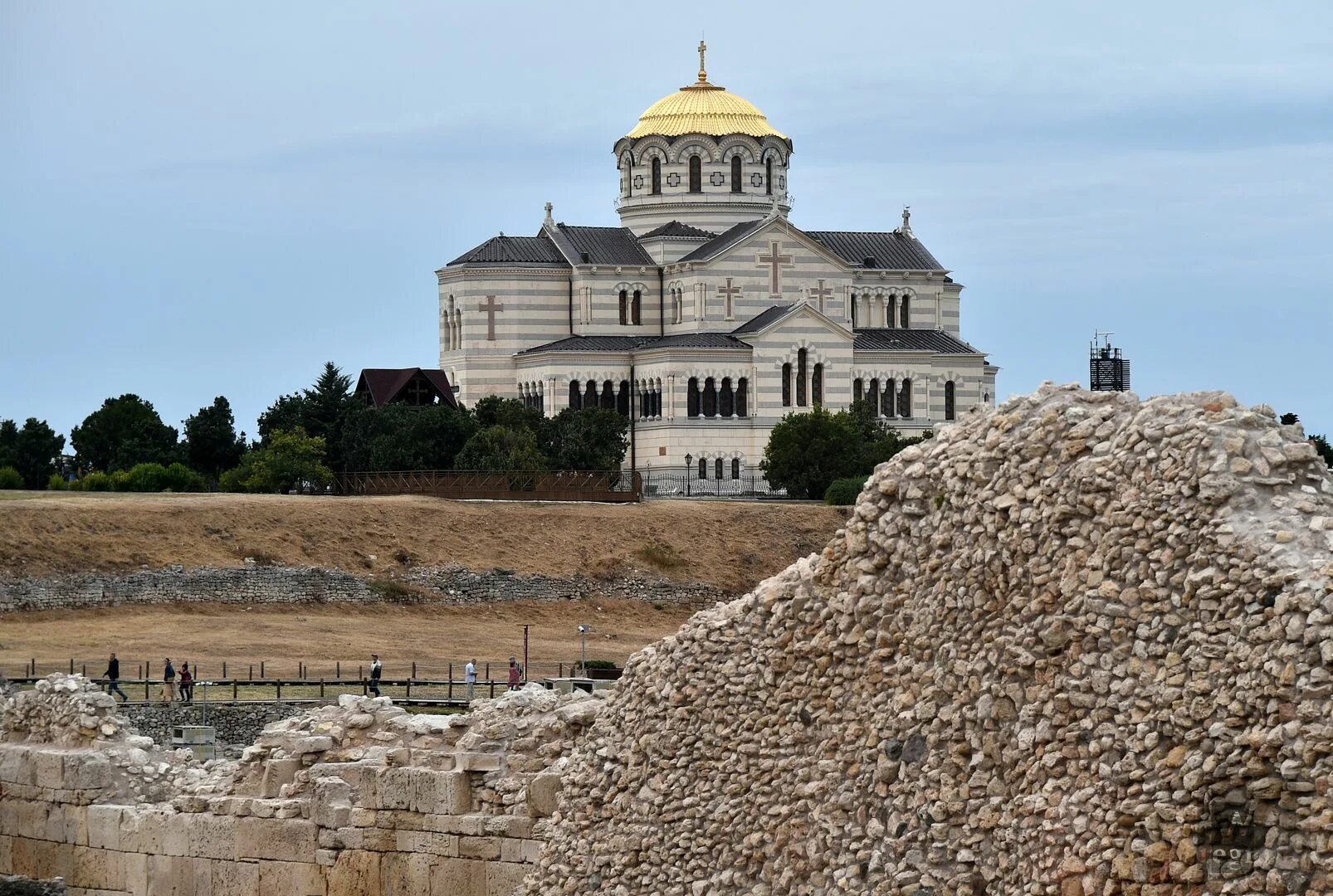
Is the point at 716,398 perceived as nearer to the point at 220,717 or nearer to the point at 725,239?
the point at 725,239

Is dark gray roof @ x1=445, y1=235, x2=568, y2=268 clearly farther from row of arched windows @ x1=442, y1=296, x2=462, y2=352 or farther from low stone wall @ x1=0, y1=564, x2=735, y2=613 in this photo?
low stone wall @ x1=0, y1=564, x2=735, y2=613

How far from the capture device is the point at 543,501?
54.9 m

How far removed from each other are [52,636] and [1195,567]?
3146cm

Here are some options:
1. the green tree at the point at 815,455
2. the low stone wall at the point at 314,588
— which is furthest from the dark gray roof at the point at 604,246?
the low stone wall at the point at 314,588

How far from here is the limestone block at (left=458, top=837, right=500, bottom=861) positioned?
1441 cm

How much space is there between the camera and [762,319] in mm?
68812

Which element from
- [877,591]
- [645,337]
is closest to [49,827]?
[877,591]

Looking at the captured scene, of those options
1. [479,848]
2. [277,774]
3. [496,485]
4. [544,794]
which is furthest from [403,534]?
[544,794]

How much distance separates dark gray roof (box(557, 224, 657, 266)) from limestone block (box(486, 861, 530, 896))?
57.4 m

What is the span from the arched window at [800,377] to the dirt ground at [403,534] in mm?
11274

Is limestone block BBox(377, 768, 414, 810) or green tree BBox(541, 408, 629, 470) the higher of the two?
green tree BBox(541, 408, 629, 470)

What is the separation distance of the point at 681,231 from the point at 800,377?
677 centimetres

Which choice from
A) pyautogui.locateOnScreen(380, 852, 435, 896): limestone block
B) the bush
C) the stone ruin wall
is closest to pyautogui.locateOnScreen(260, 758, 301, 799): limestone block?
the stone ruin wall

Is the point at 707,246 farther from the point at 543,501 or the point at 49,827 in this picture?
the point at 49,827
